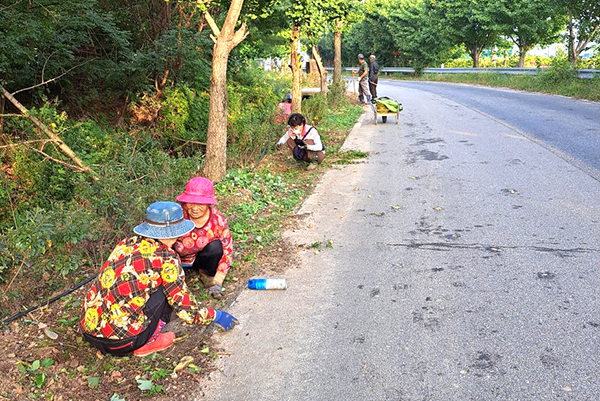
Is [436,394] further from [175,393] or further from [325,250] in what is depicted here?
[325,250]

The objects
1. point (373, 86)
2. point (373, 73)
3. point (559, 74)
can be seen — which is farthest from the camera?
point (559, 74)

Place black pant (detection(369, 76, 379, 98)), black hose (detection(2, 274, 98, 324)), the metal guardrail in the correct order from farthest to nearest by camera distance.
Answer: the metal guardrail
black pant (detection(369, 76, 379, 98))
black hose (detection(2, 274, 98, 324))

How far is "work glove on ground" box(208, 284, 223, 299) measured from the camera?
183 inches

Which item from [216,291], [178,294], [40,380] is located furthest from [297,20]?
[40,380]

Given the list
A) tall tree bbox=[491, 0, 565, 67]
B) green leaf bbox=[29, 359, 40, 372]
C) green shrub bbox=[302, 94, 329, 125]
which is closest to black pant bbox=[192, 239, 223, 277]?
green leaf bbox=[29, 359, 40, 372]

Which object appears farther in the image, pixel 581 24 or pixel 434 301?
pixel 581 24

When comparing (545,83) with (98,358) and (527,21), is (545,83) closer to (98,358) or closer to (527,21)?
(527,21)

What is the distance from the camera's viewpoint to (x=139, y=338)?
3688 millimetres

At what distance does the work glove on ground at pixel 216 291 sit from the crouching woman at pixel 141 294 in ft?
2.38

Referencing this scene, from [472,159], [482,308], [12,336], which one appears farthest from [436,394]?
[472,159]

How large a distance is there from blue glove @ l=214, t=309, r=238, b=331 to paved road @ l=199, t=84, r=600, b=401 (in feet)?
0.21

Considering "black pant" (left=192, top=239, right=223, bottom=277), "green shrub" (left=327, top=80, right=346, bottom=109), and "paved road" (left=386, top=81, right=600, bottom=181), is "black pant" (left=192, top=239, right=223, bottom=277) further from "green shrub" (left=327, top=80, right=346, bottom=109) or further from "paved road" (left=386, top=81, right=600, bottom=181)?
"green shrub" (left=327, top=80, right=346, bottom=109)

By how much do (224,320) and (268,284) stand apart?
784mm

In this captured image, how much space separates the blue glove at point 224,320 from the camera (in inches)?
161
